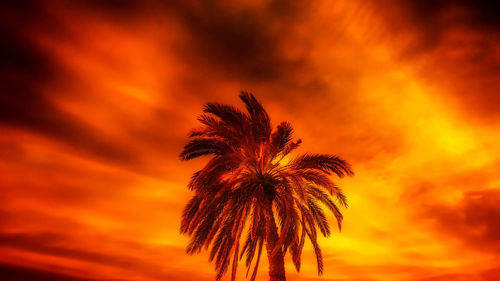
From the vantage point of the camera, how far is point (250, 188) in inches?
699

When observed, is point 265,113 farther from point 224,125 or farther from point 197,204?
point 197,204

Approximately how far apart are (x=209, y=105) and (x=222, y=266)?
25.3 feet

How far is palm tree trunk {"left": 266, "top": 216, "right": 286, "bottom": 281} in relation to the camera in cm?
1742

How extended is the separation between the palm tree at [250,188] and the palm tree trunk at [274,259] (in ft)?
0.15

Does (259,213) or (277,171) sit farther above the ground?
(277,171)

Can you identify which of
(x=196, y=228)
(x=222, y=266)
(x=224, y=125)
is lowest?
(x=222, y=266)

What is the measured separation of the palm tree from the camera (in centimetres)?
1666

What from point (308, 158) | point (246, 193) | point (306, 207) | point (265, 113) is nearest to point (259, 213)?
point (246, 193)

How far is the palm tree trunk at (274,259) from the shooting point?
1742 cm

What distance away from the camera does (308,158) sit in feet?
58.3

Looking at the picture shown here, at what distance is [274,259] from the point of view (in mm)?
17641

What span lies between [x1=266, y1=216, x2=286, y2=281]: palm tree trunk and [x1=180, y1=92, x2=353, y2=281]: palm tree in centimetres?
5

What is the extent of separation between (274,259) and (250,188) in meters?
3.73

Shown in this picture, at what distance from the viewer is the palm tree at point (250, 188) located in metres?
16.7
